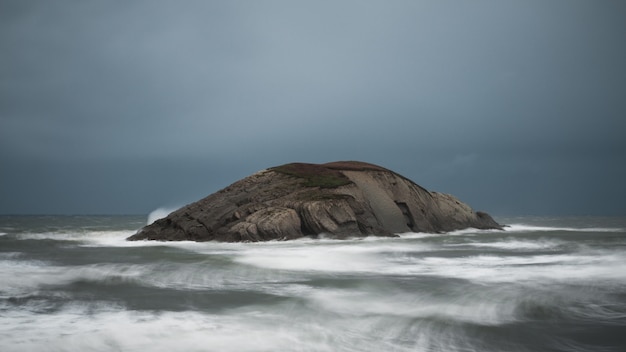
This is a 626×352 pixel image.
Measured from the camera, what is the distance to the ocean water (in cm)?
709

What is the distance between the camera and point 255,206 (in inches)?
1207

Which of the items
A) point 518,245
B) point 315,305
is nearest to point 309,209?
point 518,245

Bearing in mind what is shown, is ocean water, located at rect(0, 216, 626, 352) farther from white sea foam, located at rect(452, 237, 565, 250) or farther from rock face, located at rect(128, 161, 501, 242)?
rock face, located at rect(128, 161, 501, 242)

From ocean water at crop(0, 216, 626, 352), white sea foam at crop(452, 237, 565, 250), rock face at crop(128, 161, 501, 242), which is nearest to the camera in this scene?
ocean water at crop(0, 216, 626, 352)

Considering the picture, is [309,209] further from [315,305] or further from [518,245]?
[315,305]

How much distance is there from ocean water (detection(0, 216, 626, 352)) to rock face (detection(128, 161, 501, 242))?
446 inches

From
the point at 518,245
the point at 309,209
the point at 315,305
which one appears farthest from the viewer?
the point at 309,209

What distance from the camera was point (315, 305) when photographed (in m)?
9.70

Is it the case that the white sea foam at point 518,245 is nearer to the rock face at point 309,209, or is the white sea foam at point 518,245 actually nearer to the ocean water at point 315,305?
the ocean water at point 315,305

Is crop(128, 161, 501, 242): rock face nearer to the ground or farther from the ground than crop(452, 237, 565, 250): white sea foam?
farther from the ground

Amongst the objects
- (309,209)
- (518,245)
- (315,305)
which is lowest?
(315,305)

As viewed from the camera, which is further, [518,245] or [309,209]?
[309,209]

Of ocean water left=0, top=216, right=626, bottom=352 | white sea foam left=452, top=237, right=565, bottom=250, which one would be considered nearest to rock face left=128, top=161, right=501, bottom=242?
white sea foam left=452, top=237, right=565, bottom=250

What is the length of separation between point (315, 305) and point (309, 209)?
2005 cm
